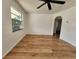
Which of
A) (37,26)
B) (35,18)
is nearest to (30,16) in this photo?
(35,18)

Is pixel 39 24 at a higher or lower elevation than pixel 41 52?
higher

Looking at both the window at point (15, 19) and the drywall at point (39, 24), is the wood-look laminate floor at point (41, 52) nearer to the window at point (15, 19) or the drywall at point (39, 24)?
the window at point (15, 19)

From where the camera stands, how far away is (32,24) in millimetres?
11328

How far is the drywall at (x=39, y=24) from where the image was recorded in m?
11.2

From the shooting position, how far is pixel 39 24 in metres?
11.3

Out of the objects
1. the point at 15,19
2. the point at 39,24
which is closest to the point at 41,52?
the point at 15,19

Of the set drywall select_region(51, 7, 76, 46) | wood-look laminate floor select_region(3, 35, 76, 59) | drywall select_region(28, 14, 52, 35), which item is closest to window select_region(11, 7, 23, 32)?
wood-look laminate floor select_region(3, 35, 76, 59)

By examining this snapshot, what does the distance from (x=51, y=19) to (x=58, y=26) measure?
1050 mm

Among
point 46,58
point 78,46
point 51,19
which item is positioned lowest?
point 46,58

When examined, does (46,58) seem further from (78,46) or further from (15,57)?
(78,46)

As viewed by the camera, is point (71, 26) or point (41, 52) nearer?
point (41, 52)

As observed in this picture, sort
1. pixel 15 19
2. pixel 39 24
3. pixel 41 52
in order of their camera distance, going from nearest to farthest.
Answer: pixel 41 52
pixel 15 19
pixel 39 24

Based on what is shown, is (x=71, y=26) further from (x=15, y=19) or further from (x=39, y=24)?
(x=39, y=24)

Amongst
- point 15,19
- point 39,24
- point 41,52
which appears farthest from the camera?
point 39,24
